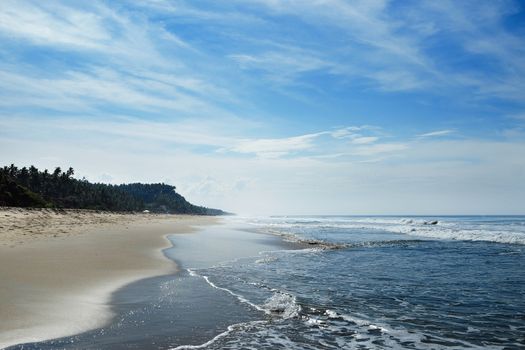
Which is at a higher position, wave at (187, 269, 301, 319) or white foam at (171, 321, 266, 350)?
white foam at (171, 321, 266, 350)

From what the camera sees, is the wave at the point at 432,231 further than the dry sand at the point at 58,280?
Yes

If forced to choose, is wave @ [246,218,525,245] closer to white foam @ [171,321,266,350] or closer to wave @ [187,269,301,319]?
wave @ [187,269,301,319]

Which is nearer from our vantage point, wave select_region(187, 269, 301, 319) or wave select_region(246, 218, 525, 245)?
wave select_region(187, 269, 301, 319)

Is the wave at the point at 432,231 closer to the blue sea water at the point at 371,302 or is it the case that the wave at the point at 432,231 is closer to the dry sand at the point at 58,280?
the blue sea water at the point at 371,302

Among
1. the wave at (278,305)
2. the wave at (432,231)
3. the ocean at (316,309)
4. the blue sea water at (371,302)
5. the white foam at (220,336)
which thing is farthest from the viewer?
the wave at (432,231)

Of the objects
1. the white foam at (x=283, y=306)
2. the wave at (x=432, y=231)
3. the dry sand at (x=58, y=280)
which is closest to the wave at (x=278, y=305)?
the white foam at (x=283, y=306)

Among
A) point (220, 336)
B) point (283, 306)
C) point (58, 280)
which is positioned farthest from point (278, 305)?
point (58, 280)

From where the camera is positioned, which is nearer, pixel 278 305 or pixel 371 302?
pixel 278 305

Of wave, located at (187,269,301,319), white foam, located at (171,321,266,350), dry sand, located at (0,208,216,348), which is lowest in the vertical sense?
wave, located at (187,269,301,319)

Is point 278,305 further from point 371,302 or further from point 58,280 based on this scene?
point 58,280

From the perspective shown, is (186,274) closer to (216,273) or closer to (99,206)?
(216,273)

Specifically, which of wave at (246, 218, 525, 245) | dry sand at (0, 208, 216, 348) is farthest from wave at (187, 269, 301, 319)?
wave at (246, 218, 525, 245)

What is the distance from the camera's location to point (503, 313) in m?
10.7

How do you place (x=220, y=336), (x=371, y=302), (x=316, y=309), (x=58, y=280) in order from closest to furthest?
(x=220, y=336) → (x=316, y=309) → (x=371, y=302) → (x=58, y=280)
